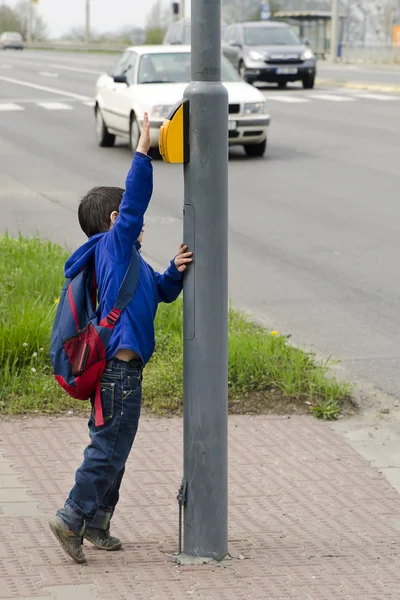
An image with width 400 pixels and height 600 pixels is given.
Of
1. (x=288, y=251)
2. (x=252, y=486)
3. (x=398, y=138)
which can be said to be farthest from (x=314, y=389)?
(x=398, y=138)

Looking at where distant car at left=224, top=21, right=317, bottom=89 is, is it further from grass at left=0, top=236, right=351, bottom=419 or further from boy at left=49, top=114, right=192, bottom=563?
boy at left=49, top=114, right=192, bottom=563

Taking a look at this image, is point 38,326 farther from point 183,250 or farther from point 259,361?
point 183,250

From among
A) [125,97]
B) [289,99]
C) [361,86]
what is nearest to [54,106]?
[289,99]

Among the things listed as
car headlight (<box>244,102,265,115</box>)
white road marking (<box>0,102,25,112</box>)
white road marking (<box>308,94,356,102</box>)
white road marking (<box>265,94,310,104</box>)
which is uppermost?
car headlight (<box>244,102,265,115</box>)

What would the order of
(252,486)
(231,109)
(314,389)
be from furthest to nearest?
(231,109) < (314,389) < (252,486)

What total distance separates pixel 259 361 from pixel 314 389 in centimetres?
38

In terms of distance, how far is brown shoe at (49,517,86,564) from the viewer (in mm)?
4035

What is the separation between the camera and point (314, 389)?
244 inches

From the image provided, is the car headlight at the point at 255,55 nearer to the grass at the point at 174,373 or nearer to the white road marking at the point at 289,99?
the white road marking at the point at 289,99

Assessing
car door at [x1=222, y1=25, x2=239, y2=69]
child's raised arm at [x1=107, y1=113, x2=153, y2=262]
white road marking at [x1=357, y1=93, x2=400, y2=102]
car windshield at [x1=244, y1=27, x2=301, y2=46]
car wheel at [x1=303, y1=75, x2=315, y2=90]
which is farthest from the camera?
car wheel at [x1=303, y1=75, x2=315, y2=90]

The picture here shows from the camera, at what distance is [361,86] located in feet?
110

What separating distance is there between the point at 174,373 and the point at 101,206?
239cm

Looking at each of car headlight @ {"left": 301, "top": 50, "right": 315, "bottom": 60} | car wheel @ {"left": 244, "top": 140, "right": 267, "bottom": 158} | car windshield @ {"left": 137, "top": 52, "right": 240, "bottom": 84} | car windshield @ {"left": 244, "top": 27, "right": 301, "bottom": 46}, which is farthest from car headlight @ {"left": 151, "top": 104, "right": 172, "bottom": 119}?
car windshield @ {"left": 244, "top": 27, "right": 301, "bottom": 46}

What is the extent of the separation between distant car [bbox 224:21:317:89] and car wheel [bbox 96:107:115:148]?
13.1 m
